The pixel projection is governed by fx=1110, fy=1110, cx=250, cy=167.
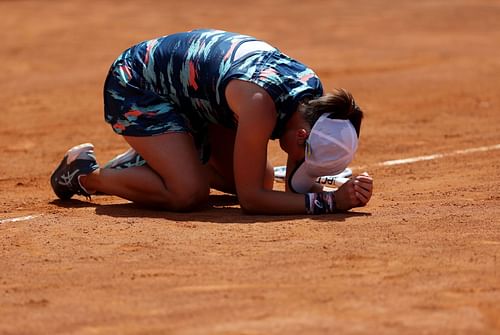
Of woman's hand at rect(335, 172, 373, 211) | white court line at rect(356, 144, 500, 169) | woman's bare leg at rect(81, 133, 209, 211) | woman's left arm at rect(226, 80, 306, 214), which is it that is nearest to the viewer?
woman's left arm at rect(226, 80, 306, 214)

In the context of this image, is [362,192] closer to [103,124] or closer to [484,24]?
[103,124]

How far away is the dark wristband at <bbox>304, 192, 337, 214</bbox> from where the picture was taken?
19.2 feet

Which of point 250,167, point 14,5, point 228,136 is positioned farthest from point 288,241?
point 14,5

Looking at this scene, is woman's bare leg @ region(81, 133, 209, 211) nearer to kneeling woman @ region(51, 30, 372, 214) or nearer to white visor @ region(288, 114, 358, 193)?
kneeling woman @ region(51, 30, 372, 214)

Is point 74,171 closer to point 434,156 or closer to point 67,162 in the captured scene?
point 67,162

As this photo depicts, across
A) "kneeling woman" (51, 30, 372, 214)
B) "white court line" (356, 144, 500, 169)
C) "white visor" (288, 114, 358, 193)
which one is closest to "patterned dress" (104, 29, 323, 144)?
"kneeling woman" (51, 30, 372, 214)

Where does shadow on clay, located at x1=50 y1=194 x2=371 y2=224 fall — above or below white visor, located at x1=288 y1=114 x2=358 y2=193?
below

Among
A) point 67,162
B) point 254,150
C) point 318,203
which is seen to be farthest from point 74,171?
point 318,203

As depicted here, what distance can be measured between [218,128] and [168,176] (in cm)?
53

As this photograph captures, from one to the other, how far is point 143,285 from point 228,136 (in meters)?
2.13

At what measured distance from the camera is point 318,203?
5.85 metres

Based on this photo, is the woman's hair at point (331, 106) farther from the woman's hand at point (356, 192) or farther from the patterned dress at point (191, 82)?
the woman's hand at point (356, 192)

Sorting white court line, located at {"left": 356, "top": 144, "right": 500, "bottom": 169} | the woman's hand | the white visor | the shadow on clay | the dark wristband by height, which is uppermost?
the white visor

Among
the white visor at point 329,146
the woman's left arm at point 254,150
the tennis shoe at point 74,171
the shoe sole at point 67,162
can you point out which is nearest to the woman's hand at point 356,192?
the white visor at point 329,146
